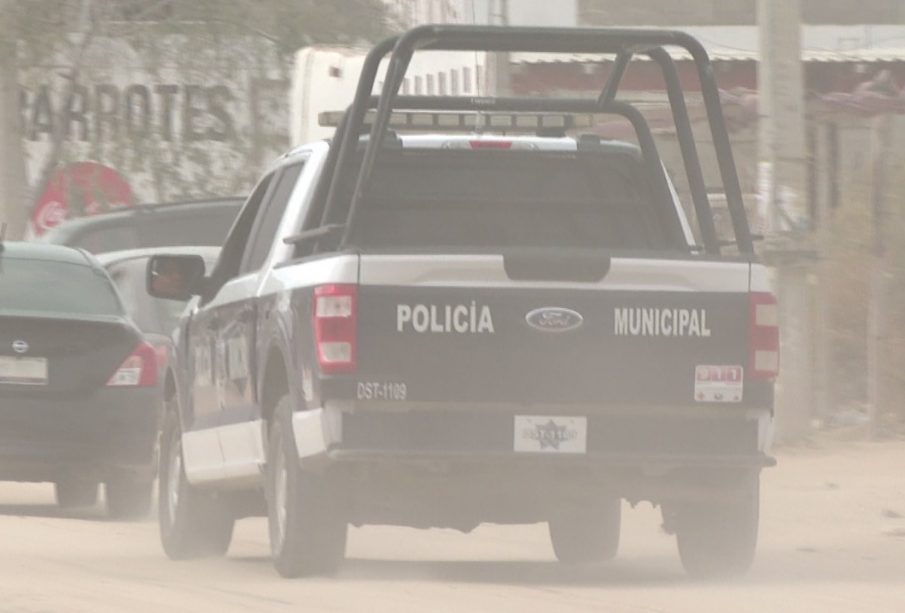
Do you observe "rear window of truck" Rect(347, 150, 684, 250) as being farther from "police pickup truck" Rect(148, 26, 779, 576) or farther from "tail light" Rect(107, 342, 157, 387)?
"tail light" Rect(107, 342, 157, 387)

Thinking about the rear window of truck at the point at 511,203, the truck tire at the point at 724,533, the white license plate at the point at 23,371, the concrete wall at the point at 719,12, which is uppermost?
the rear window of truck at the point at 511,203

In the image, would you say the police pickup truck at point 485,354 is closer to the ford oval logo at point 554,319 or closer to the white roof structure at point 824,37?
the ford oval logo at point 554,319

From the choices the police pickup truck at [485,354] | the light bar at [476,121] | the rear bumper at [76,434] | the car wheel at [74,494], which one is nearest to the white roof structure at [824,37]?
the car wheel at [74,494]

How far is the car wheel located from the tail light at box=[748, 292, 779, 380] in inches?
252

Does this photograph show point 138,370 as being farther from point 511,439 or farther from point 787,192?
point 511,439

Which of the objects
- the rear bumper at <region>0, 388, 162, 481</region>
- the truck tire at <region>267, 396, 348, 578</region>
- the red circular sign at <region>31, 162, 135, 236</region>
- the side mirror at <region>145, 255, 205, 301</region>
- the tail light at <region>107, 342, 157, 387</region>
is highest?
the side mirror at <region>145, 255, 205, 301</region>

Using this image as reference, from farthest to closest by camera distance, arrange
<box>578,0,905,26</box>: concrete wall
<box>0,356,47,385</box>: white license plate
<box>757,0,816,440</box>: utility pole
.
→ <box>578,0,905,26</box>: concrete wall, <box>757,0,816,440</box>: utility pole, <box>0,356,47,385</box>: white license plate

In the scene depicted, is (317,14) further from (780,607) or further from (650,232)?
(780,607)

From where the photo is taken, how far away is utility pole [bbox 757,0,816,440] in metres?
18.7

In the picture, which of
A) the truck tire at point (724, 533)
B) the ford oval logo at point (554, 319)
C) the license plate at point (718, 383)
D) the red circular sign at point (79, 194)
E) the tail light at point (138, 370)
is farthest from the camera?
the red circular sign at point (79, 194)

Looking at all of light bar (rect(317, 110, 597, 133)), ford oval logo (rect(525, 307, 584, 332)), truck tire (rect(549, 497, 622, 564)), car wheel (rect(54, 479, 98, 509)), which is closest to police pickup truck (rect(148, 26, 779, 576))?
ford oval logo (rect(525, 307, 584, 332))

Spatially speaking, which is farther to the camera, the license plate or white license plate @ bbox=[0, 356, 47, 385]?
white license plate @ bbox=[0, 356, 47, 385]

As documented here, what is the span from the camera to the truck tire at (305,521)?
34.5 ft

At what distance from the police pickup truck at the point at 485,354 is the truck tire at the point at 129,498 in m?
4.25
